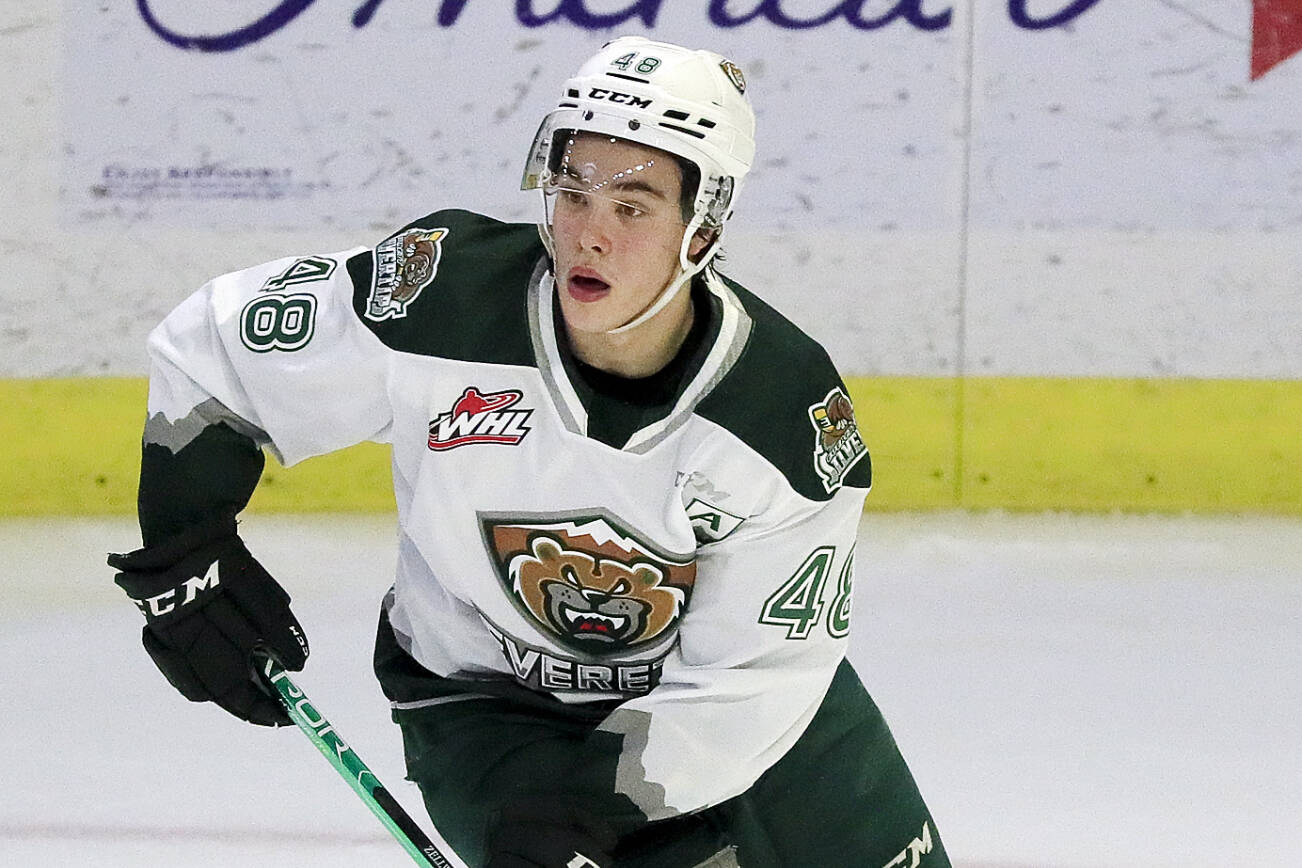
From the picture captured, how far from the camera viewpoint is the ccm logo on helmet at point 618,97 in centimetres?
172

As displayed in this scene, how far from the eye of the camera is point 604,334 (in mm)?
1778

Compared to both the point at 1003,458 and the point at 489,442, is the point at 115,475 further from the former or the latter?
the point at 489,442

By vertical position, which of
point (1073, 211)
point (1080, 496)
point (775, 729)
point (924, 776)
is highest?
point (775, 729)

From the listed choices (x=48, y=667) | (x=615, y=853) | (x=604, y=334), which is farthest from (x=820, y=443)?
(x=48, y=667)

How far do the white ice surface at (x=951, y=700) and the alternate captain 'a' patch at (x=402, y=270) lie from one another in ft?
3.03

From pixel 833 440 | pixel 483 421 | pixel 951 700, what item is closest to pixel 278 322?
pixel 483 421

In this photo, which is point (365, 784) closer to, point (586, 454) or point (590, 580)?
point (590, 580)

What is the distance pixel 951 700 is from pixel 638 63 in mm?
1600

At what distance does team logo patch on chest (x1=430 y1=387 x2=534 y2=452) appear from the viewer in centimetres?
A: 175

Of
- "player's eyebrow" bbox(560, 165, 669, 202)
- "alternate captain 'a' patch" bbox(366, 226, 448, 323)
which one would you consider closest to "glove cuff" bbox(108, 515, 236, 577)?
"alternate captain 'a' patch" bbox(366, 226, 448, 323)

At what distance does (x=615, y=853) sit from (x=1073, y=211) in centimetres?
271

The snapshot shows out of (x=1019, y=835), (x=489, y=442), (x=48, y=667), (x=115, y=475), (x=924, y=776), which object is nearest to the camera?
(x=489, y=442)

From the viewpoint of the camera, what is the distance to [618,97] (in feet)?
5.67

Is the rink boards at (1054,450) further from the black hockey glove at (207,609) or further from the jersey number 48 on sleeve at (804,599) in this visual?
the jersey number 48 on sleeve at (804,599)
